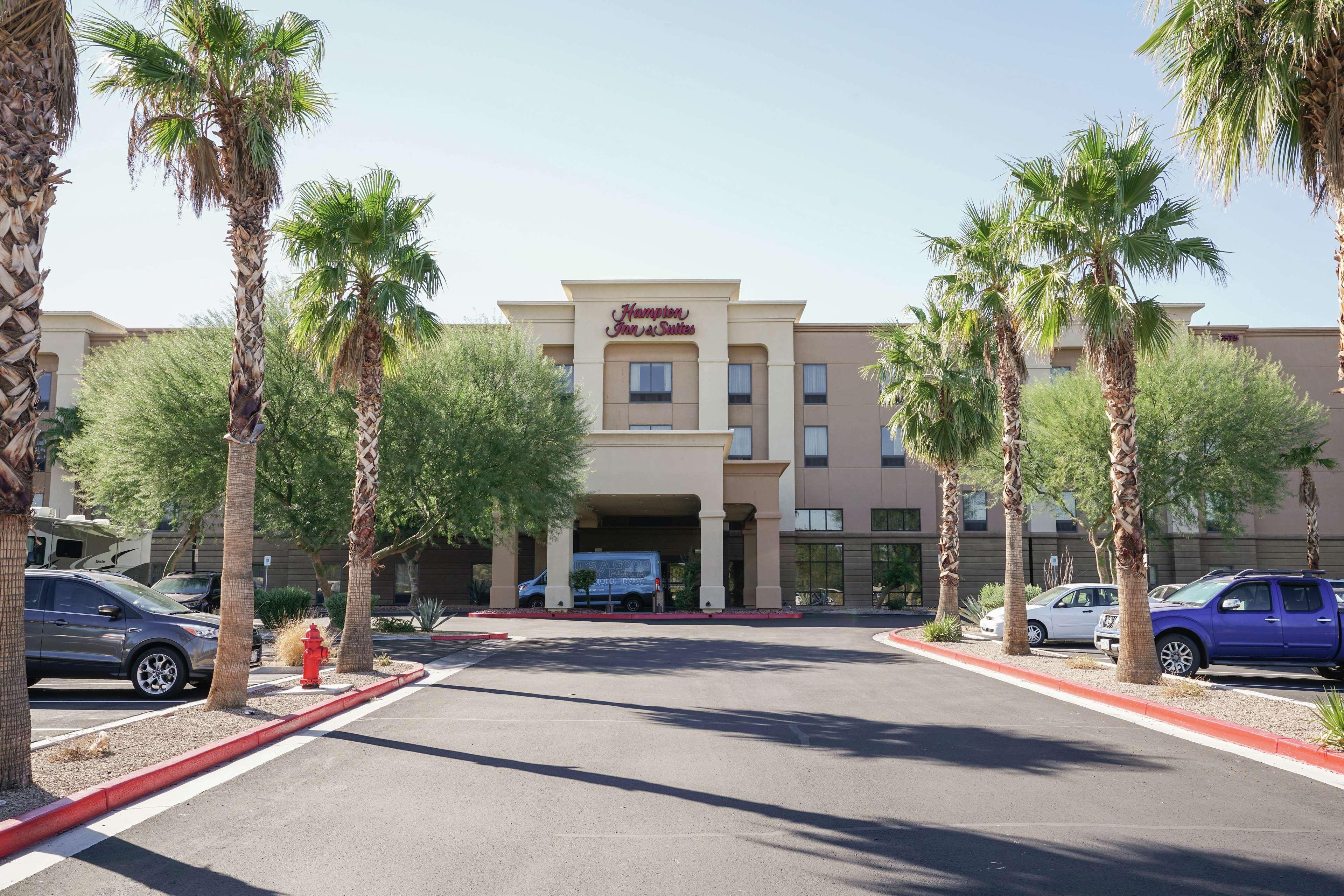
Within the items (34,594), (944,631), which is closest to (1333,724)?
(944,631)

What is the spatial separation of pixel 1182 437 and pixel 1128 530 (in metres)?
18.7

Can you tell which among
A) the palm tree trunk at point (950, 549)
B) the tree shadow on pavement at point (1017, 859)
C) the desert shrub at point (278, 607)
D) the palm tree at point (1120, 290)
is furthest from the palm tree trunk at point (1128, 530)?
the desert shrub at point (278, 607)

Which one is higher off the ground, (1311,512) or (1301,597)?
(1311,512)

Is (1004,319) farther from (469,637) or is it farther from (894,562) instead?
(894,562)

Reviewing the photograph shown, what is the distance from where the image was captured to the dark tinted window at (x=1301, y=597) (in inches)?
609

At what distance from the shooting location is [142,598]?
1393cm

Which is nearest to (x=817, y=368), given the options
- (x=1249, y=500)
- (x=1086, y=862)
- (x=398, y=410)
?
(x=1249, y=500)

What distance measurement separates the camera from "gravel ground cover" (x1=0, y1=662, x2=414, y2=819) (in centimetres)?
721

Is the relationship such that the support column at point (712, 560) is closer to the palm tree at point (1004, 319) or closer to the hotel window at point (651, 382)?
the hotel window at point (651, 382)

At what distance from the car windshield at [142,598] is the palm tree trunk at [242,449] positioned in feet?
8.35

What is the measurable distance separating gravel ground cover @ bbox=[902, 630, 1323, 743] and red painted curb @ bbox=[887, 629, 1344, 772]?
5.7 inches

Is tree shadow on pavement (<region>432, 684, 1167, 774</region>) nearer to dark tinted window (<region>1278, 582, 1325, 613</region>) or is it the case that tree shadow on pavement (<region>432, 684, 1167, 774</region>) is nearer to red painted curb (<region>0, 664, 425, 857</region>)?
red painted curb (<region>0, 664, 425, 857</region>)

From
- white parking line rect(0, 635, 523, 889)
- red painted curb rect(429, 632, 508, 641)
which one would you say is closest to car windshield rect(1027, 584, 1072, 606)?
red painted curb rect(429, 632, 508, 641)

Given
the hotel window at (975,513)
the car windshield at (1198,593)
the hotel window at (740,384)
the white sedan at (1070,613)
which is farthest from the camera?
the hotel window at (740,384)
